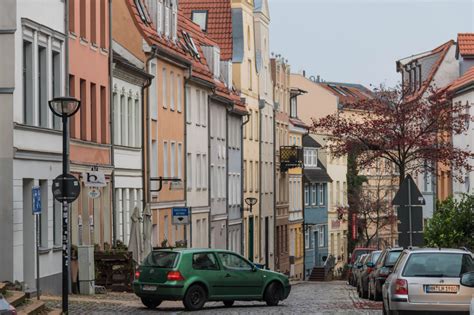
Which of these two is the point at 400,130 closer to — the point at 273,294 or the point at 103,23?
the point at 103,23

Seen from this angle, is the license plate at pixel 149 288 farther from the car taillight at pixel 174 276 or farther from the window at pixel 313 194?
the window at pixel 313 194

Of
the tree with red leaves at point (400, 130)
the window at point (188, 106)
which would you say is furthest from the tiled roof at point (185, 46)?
the tree with red leaves at point (400, 130)

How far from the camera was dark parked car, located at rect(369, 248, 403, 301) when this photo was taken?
3650cm

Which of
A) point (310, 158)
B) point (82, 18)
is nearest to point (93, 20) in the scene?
point (82, 18)

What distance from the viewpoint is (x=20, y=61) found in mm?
33000

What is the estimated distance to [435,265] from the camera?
80.6 ft

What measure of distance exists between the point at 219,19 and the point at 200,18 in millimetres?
1356

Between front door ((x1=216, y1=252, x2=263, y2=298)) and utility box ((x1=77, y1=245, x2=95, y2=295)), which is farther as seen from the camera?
utility box ((x1=77, y1=245, x2=95, y2=295))

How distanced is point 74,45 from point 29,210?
788cm

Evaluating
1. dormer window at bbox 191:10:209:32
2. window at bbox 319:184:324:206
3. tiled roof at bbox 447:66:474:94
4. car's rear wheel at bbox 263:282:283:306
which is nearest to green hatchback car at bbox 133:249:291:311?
car's rear wheel at bbox 263:282:283:306

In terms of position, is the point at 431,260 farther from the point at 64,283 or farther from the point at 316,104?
the point at 316,104

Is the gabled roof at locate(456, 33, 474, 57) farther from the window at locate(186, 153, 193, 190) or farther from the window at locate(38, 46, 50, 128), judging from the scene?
the window at locate(38, 46, 50, 128)

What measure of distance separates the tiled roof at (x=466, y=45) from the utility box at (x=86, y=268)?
130 feet

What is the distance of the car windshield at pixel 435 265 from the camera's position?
24453mm
